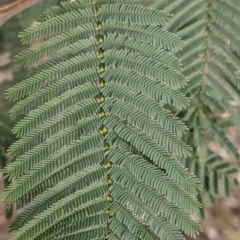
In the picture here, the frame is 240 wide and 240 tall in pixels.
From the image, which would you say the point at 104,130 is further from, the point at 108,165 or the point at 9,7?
the point at 9,7

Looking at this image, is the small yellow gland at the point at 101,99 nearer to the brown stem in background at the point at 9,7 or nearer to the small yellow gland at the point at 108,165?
the small yellow gland at the point at 108,165

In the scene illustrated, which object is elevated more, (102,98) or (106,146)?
(102,98)

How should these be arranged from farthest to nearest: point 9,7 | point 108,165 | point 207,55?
point 207,55 < point 9,7 < point 108,165

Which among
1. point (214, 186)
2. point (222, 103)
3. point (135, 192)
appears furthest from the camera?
point (214, 186)

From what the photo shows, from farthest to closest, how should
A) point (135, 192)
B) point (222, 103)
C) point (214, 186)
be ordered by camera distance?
1. point (214, 186)
2. point (222, 103)
3. point (135, 192)

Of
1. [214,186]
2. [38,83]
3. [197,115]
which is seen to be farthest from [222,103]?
[38,83]

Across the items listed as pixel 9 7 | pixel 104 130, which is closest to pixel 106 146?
pixel 104 130

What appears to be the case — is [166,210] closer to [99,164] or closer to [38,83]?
[99,164]

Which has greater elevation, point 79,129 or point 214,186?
point 79,129
